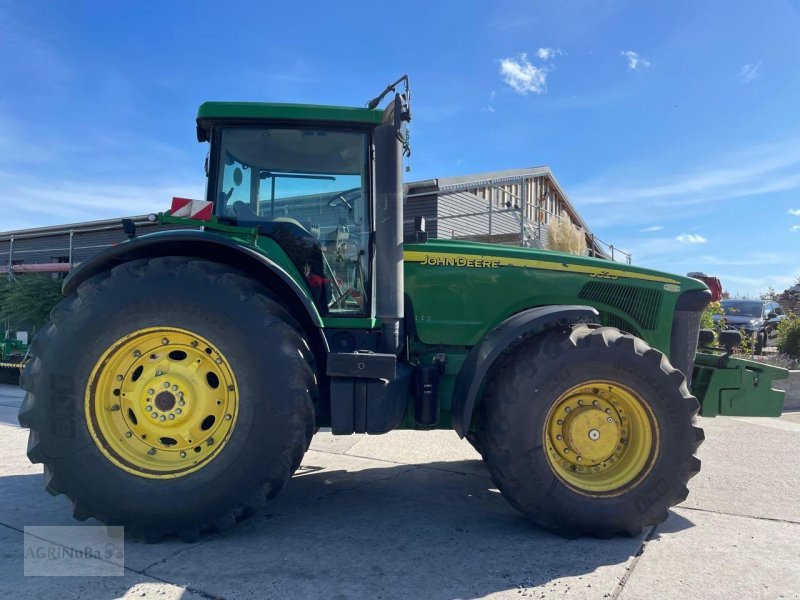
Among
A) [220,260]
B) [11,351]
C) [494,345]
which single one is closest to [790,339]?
[494,345]

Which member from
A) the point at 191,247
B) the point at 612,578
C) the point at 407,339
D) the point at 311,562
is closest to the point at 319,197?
the point at 191,247

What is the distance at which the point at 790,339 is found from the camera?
418 inches

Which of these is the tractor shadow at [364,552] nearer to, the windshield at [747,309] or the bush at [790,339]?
the bush at [790,339]

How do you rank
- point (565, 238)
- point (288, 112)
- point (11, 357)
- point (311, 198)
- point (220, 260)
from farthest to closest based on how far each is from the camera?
point (565, 238) → point (11, 357) → point (311, 198) → point (288, 112) → point (220, 260)

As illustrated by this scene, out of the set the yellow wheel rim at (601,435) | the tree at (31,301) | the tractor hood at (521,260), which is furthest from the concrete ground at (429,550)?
the tree at (31,301)

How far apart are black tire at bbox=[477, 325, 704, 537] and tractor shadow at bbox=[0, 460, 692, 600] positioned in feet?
0.53

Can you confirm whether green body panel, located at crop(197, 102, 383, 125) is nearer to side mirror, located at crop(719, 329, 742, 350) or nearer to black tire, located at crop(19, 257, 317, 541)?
black tire, located at crop(19, 257, 317, 541)

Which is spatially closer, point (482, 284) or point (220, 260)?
point (220, 260)

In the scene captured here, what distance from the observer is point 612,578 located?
253 cm

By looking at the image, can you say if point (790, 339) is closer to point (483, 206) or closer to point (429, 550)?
point (483, 206)

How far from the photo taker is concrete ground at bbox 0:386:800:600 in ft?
7.92

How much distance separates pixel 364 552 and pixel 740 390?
2740 mm

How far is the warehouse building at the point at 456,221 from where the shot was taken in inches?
544

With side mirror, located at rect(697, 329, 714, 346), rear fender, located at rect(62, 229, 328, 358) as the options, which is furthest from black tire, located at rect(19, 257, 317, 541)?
side mirror, located at rect(697, 329, 714, 346)
